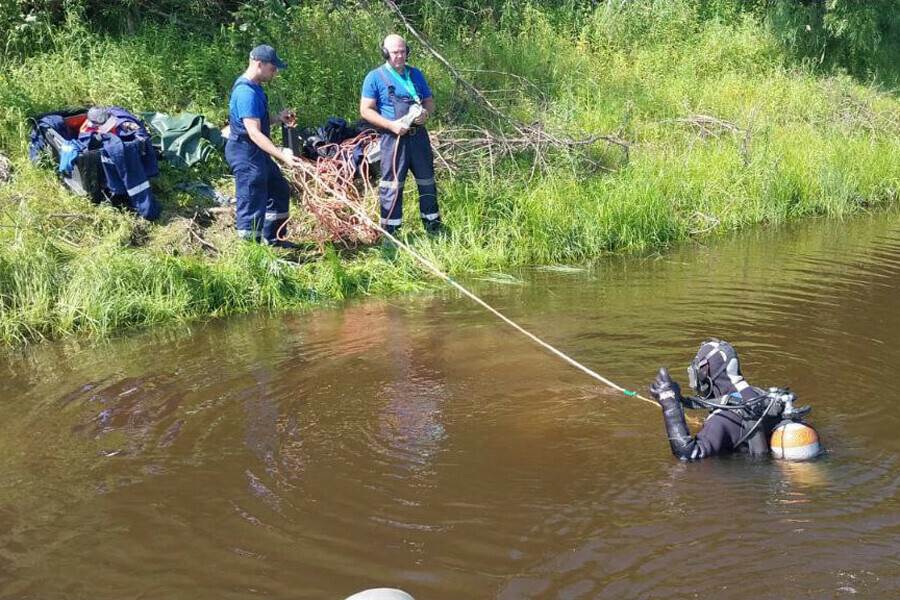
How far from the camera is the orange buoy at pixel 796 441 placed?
4.85 metres

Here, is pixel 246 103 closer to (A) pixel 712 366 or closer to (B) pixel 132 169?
(B) pixel 132 169

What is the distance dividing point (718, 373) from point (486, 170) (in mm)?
5339

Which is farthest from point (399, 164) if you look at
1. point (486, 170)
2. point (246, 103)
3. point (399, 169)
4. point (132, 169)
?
point (132, 169)

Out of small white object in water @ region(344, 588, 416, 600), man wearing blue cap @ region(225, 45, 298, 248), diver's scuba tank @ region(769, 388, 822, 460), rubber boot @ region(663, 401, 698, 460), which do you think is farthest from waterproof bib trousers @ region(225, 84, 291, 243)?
small white object in water @ region(344, 588, 416, 600)

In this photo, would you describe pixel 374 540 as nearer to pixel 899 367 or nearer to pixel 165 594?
pixel 165 594

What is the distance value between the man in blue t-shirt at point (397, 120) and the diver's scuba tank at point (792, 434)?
181 inches

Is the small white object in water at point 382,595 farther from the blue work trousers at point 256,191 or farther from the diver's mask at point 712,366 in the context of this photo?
the blue work trousers at point 256,191

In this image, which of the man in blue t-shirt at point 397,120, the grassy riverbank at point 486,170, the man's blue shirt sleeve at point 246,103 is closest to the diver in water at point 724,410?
the grassy riverbank at point 486,170

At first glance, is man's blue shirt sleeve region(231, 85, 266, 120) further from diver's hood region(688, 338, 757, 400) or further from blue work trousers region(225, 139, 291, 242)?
diver's hood region(688, 338, 757, 400)

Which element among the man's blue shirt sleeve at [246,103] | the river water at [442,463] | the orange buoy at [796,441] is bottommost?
the river water at [442,463]

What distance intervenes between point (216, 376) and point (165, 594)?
2652 millimetres

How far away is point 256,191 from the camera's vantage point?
26.9 ft

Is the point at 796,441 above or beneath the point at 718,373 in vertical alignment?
beneath

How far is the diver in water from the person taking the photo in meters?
4.86
